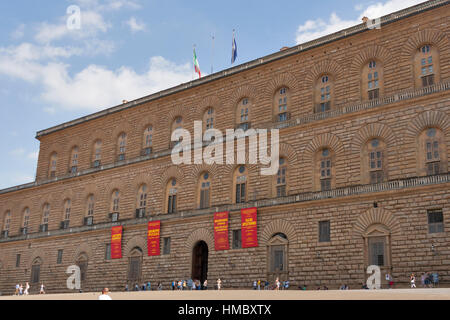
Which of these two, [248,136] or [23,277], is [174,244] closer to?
[248,136]

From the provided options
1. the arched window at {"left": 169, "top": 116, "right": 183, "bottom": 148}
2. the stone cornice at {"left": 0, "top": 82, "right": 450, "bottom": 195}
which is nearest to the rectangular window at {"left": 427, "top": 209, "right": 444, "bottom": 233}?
the stone cornice at {"left": 0, "top": 82, "right": 450, "bottom": 195}

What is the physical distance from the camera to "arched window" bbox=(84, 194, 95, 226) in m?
40.5

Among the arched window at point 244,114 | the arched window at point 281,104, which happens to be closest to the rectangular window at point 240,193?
the arched window at point 244,114

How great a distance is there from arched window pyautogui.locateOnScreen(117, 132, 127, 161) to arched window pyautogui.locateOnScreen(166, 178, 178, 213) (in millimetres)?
6033

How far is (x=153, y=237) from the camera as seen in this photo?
35.2 m

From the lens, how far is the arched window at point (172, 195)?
3569 cm

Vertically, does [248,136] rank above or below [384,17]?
below

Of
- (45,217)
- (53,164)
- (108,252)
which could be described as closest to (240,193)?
(108,252)

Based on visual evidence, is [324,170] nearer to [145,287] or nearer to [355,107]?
[355,107]

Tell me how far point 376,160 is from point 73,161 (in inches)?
1075

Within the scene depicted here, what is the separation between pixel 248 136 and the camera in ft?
105
